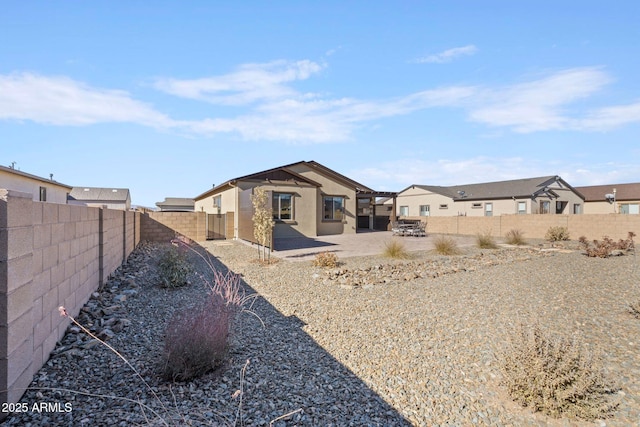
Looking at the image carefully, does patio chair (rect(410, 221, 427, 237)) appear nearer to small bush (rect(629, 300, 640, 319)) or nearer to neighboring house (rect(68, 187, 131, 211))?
small bush (rect(629, 300, 640, 319))

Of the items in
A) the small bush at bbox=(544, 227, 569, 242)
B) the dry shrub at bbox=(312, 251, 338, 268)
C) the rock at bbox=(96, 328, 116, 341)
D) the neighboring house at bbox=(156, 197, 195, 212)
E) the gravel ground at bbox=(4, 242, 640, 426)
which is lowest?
the gravel ground at bbox=(4, 242, 640, 426)

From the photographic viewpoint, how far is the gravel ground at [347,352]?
2.68 meters

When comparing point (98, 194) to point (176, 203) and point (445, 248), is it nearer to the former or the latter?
point (176, 203)

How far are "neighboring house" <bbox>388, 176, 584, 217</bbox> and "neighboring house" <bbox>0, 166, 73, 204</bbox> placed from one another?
100 feet

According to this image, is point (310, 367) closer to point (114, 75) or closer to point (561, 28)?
point (114, 75)

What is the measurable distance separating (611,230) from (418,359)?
21.3 m

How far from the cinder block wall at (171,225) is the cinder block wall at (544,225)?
55.2ft

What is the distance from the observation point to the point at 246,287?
711 cm

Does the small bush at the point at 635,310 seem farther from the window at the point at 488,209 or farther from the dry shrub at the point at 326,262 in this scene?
the window at the point at 488,209

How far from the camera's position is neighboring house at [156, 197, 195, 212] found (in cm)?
5322

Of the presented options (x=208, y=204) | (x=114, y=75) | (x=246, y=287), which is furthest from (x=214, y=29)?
(x=208, y=204)

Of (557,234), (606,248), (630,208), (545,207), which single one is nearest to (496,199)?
(545,207)

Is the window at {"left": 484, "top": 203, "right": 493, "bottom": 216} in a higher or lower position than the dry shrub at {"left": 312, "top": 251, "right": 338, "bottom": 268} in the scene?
higher

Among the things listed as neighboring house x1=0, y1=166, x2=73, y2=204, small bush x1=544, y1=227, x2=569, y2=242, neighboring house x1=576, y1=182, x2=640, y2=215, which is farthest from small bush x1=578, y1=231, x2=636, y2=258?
neighboring house x1=0, y1=166, x2=73, y2=204
